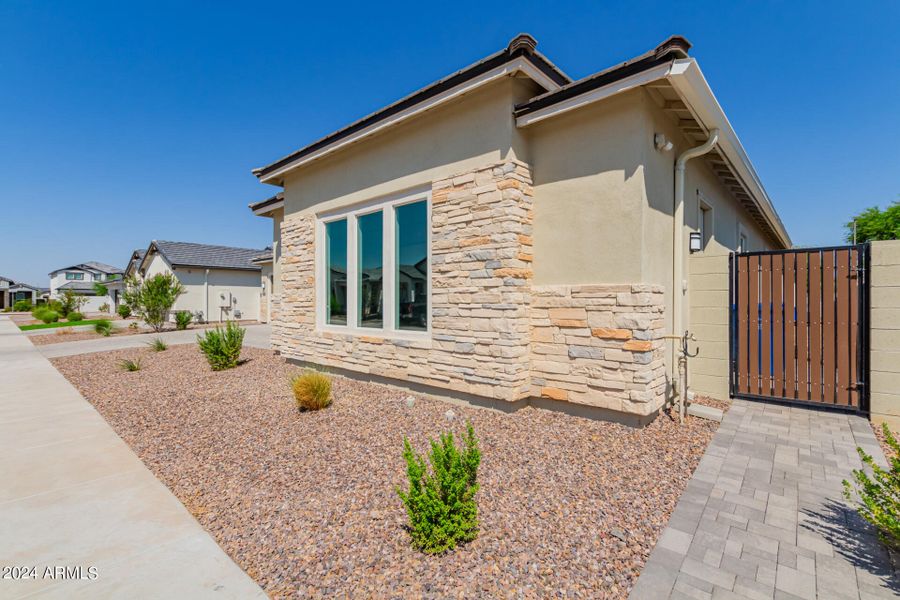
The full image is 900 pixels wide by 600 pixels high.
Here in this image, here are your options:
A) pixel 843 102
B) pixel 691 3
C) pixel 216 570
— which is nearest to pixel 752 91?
pixel 843 102

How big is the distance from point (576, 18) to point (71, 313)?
36372 millimetres

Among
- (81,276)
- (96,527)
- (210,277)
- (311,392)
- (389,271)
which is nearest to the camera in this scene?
(96,527)

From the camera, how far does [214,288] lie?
25.5 metres

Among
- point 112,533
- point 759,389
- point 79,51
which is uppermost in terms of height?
point 79,51

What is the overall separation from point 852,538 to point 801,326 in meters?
3.99

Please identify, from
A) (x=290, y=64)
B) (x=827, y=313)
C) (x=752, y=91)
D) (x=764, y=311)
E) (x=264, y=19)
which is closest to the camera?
(x=827, y=313)

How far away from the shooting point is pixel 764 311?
582cm

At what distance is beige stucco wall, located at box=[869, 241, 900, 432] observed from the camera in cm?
480

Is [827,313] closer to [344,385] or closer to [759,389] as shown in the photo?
[759,389]

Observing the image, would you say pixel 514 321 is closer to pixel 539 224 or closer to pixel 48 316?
pixel 539 224

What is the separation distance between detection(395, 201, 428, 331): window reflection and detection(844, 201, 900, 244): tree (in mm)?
37710

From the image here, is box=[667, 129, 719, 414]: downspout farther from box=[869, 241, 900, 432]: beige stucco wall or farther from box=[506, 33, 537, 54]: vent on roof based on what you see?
box=[506, 33, 537, 54]: vent on roof

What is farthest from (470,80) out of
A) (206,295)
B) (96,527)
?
(206,295)

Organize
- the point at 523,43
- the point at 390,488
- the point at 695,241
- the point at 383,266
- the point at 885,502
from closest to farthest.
Result: the point at 885,502 → the point at 390,488 → the point at 523,43 → the point at 695,241 → the point at 383,266
